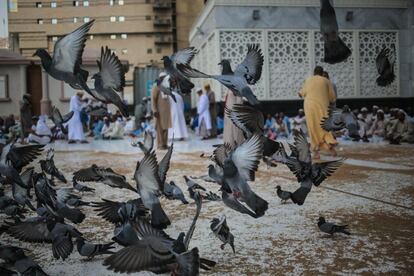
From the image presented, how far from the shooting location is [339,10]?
15.0 meters

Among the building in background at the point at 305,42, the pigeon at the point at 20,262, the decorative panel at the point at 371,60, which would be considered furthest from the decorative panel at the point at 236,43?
the pigeon at the point at 20,262

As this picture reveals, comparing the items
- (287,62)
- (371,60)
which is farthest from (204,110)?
(371,60)

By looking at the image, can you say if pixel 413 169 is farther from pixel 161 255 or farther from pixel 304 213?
pixel 161 255

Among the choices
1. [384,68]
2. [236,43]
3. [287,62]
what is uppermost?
[236,43]

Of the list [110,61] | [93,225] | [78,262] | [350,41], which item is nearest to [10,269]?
[78,262]

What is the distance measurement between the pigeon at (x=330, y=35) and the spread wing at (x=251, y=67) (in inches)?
18.6

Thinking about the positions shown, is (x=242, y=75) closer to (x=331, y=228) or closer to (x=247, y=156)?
(x=247, y=156)

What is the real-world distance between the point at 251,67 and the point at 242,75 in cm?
14

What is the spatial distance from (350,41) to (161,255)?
14538 mm

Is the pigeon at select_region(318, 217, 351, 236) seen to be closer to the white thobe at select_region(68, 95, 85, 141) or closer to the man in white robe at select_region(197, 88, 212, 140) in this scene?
the man in white robe at select_region(197, 88, 212, 140)

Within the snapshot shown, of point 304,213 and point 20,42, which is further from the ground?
point 20,42

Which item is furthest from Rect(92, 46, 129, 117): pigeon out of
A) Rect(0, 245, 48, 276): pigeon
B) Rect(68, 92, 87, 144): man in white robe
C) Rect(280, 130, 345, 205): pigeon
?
Rect(68, 92, 87, 144): man in white robe

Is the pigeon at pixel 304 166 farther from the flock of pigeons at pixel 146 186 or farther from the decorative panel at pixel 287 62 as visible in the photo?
the decorative panel at pixel 287 62

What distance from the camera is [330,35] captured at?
299cm
